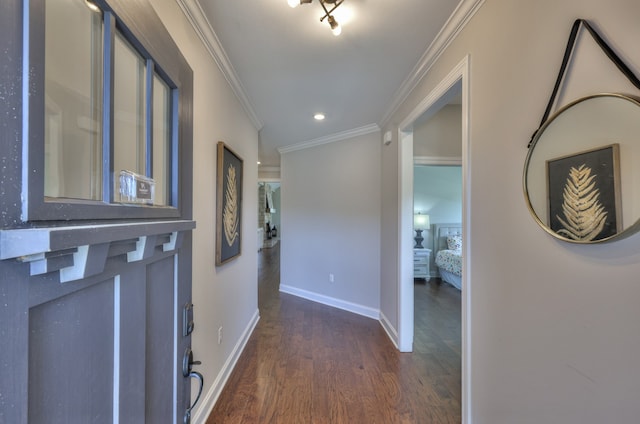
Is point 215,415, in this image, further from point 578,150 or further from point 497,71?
point 497,71

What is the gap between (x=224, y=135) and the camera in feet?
6.68

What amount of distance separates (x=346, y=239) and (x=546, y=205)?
2.73 m

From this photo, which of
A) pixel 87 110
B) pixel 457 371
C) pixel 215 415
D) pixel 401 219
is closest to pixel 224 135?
pixel 87 110

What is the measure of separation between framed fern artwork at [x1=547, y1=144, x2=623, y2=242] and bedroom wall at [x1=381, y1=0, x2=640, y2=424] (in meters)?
0.05

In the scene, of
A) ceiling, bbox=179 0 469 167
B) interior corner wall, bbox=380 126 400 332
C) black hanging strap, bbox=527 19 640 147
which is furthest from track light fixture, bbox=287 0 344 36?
interior corner wall, bbox=380 126 400 332

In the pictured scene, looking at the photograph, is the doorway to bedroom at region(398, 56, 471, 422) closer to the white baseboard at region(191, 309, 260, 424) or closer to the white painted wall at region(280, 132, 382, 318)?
the white painted wall at region(280, 132, 382, 318)

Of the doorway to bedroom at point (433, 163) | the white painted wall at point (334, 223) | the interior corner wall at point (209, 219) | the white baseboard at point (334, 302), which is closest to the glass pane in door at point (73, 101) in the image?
the interior corner wall at point (209, 219)

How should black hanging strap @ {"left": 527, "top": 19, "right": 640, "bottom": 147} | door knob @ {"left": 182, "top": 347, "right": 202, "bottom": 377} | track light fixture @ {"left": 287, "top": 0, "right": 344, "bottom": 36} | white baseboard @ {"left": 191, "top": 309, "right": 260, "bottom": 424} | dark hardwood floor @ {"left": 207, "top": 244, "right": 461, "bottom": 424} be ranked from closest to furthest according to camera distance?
black hanging strap @ {"left": 527, "top": 19, "right": 640, "bottom": 147} → door knob @ {"left": 182, "top": 347, "right": 202, "bottom": 377} → track light fixture @ {"left": 287, "top": 0, "right": 344, "bottom": 36} → white baseboard @ {"left": 191, "top": 309, "right": 260, "bottom": 424} → dark hardwood floor @ {"left": 207, "top": 244, "right": 461, "bottom": 424}

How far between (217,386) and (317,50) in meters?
2.44

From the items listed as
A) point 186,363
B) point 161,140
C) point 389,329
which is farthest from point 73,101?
point 389,329

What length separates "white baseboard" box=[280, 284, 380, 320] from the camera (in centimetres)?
335

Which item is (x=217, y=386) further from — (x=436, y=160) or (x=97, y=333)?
(x=436, y=160)

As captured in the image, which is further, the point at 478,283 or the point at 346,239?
the point at 346,239

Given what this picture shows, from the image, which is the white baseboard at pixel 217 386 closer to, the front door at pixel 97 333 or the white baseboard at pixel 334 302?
the front door at pixel 97 333
